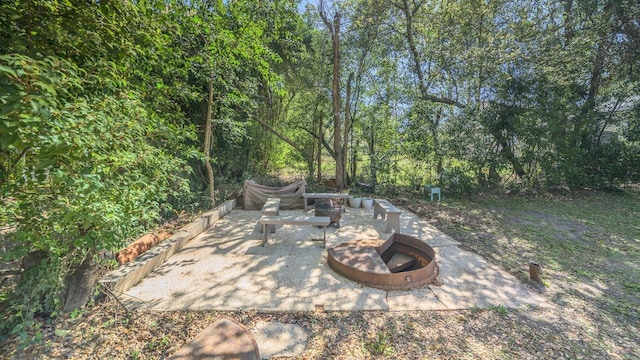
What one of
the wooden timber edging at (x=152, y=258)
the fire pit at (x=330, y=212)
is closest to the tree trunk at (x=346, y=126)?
the fire pit at (x=330, y=212)

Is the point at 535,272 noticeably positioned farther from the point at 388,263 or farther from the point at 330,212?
the point at 330,212

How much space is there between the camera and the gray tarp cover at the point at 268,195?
613cm

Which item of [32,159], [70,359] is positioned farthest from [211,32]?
[70,359]

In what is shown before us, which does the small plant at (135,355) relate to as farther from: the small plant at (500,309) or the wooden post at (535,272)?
the wooden post at (535,272)

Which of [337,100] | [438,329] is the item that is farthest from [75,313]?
[337,100]

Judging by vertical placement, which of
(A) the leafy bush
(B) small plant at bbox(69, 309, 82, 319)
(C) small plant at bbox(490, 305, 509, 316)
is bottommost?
(C) small plant at bbox(490, 305, 509, 316)

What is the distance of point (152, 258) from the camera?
3109mm

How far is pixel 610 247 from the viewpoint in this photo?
4.05 m

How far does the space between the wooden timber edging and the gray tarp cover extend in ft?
4.06

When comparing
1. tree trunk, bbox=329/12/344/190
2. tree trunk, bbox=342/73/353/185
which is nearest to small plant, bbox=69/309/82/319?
tree trunk, bbox=329/12/344/190

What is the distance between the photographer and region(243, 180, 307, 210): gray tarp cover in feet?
20.1

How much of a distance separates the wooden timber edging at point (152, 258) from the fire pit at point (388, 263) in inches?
85.7

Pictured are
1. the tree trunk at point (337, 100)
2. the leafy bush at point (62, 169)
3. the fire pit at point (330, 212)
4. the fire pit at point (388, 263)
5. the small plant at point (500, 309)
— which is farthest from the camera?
the tree trunk at point (337, 100)

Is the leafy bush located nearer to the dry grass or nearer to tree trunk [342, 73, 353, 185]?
the dry grass
